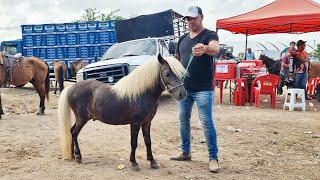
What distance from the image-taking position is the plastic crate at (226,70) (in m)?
10.6

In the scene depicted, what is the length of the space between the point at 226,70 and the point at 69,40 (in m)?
10.5

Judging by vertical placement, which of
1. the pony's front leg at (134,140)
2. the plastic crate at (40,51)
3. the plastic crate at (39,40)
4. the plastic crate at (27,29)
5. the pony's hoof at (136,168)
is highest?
the plastic crate at (27,29)

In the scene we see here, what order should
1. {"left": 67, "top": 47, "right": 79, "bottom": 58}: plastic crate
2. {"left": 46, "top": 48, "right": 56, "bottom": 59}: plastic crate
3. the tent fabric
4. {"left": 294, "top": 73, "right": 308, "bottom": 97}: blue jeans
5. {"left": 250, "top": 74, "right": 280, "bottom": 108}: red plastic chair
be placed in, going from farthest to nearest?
1. {"left": 67, "top": 47, "right": 79, "bottom": 58}: plastic crate
2. {"left": 46, "top": 48, "right": 56, "bottom": 59}: plastic crate
3. {"left": 294, "top": 73, "right": 308, "bottom": 97}: blue jeans
4. the tent fabric
5. {"left": 250, "top": 74, "right": 280, "bottom": 108}: red plastic chair

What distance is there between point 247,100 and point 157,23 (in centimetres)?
526

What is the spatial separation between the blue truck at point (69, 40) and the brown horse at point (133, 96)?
1396 cm

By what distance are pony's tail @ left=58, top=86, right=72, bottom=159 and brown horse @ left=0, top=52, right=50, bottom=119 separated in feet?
14.7

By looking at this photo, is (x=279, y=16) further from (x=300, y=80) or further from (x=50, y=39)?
(x=50, y=39)

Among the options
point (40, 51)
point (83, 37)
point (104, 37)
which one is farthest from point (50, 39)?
point (104, 37)

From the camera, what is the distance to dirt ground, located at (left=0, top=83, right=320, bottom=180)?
4.31m

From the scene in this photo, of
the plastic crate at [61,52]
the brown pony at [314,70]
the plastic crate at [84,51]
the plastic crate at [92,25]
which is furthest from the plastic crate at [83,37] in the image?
the brown pony at [314,70]

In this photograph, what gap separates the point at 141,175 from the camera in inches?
163

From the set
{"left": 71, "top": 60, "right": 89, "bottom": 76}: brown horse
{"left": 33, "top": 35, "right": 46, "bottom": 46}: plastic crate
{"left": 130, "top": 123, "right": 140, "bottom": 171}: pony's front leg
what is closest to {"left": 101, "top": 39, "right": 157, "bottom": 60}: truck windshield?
{"left": 130, "top": 123, "right": 140, "bottom": 171}: pony's front leg

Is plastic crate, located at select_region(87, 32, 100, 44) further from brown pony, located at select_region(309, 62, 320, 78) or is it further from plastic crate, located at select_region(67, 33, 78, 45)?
brown pony, located at select_region(309, 62, 320, 78)

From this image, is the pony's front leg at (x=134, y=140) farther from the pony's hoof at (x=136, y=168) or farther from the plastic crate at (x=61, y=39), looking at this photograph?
the plastic crate at (x=61, y=39)
